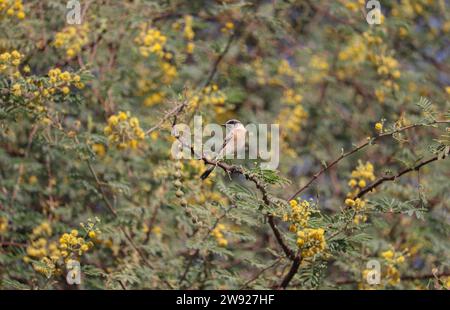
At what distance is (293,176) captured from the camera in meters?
6.60

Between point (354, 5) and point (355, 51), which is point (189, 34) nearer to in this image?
point (354, 5)

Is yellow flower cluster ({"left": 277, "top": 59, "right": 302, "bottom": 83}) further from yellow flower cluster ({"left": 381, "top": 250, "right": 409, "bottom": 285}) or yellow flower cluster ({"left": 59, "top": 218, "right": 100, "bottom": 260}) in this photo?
yellow flower cluster ({"left": 59, "top": 218, "right": 100, "bottom": 260})

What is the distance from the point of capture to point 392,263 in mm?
4371

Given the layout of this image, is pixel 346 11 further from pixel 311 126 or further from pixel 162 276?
pixel 162 276

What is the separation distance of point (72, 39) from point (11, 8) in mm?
499

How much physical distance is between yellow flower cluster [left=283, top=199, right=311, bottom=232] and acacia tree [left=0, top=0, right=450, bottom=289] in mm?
11

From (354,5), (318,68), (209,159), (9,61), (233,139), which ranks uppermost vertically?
(354,5)

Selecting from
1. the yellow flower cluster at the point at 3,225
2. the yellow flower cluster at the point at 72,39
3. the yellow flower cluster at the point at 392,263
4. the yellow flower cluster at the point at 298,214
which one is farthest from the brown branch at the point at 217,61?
the yellow flower cluster at the point at 298,214

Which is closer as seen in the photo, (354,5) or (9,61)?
(9,61)

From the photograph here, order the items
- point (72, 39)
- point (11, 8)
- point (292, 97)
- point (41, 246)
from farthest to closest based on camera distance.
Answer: point (292, 97), point (72, 39), point (11, 8), point (41, 246)

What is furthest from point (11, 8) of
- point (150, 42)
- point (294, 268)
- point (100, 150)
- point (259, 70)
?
point (294, 268)

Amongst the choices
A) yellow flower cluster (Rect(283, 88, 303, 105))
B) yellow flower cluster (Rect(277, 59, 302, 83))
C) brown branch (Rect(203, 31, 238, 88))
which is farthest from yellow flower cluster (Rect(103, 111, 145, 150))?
yellow flower cluster (Rect(277, 59, 302, 83))

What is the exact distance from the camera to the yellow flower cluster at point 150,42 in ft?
17.3

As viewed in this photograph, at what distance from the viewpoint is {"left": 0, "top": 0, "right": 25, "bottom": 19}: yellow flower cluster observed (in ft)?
15.5
